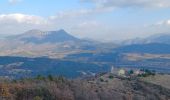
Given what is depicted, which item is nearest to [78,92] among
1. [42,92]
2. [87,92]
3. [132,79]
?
[87,92]

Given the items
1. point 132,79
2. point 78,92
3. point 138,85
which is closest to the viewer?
point 78,92

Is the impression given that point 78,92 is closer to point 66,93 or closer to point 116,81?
point 66,93

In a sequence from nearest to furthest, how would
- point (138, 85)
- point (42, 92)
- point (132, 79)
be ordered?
point (42, 92) → point (138, 85) → point (132, 79)

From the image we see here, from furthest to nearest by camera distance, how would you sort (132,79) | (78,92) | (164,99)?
(132,79) < (164,99) < (78,92)

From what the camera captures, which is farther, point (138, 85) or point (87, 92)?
point (138, 85)

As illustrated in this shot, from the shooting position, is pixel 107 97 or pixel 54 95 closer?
pixel 54 95

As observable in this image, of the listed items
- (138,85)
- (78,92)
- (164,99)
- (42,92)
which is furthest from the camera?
(138,85)

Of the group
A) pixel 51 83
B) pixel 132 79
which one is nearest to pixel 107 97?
pixel 51 83

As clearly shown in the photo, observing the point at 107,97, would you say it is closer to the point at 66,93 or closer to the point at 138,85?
the point at 66,93
